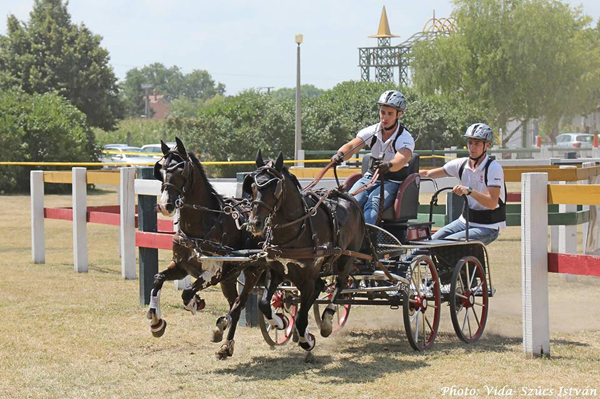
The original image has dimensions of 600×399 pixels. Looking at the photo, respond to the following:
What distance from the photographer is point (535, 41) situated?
55.0m

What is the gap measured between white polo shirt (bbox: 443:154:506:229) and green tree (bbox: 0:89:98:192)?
27116mm

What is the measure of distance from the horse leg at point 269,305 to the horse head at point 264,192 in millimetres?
599

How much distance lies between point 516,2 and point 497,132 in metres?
7.67

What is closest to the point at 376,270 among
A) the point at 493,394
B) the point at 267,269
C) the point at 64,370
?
the point at 267,269

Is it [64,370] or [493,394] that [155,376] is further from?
[493,394]

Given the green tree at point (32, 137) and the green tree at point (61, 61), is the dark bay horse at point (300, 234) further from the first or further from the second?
the green tree at point (61, 61)

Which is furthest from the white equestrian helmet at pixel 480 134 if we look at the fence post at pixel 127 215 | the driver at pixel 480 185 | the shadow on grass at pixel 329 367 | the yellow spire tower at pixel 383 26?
the yellow spire tower at pixel 383 26

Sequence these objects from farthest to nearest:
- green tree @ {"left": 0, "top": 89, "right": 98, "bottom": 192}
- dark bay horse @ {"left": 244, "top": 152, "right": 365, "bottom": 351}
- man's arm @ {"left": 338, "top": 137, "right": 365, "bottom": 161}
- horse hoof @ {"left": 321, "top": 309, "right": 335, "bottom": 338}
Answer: green tree @ {"left": 0, "top": 89, "right": 98, "bottom": 192}, man's arm @ {"left": 338, "top": 137, "right": 365, "bottom": 161}, horse hoof @ {"left": 321, "top": 309, "right": 335, "bottom": 338}, dark bay horse @ {"left": 244, "top": 152, "right": 365, "bottom": 351}

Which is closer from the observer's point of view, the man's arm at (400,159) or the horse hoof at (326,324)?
the horse hoof at (326,324)

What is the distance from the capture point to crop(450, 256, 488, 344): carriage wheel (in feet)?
30.2

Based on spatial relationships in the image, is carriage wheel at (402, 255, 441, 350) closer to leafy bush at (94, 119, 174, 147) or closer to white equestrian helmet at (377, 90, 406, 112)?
white equestrian helmet at (377, 90, 406, 112)

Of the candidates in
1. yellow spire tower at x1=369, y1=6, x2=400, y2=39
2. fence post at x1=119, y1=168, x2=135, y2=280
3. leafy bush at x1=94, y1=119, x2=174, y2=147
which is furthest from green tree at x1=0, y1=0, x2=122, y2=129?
fence post at x1=119, y1=168, x2=135, y2=280

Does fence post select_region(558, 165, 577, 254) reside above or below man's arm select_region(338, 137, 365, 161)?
below

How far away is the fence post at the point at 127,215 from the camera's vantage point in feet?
42.3
